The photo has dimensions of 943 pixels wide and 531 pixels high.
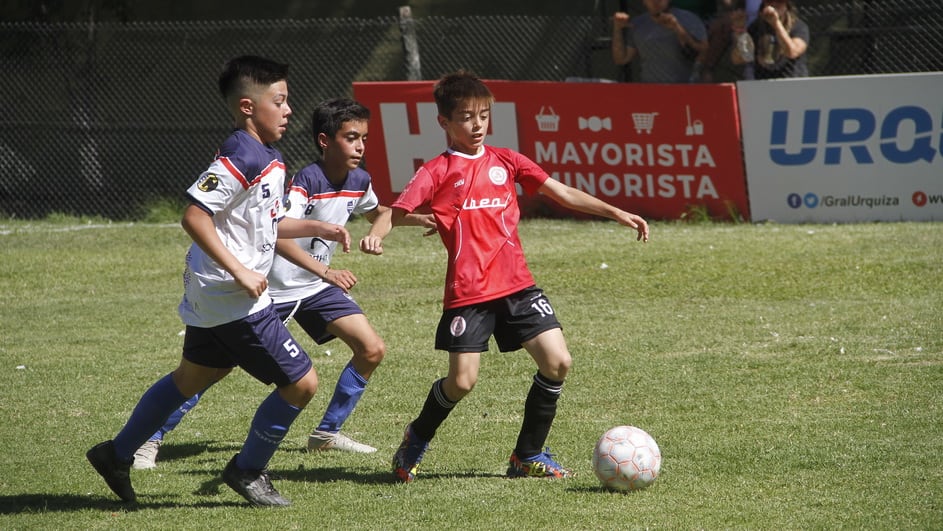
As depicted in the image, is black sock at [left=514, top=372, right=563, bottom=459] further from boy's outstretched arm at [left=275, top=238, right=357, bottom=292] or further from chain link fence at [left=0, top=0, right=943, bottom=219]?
chain link fence at [left=0, top=0, right=943, bottom=219]

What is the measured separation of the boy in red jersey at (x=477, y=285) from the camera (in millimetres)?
5402

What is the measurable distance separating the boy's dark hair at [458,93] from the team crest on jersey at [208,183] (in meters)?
1.17

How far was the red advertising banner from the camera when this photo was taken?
12.8 m

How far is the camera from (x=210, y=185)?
189 inches

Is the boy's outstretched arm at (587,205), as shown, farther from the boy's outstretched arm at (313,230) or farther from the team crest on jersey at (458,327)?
the boy's outstretched arm at (313,230)

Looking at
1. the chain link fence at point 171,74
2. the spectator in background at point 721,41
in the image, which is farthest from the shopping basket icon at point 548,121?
the chain link fence at point 171,74

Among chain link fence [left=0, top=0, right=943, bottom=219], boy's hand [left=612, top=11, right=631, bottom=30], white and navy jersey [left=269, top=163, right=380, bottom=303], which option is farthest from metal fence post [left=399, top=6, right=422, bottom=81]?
white and navy jersey [left=269, top=163, right=380, bottom=303]

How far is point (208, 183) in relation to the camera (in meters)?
4.81

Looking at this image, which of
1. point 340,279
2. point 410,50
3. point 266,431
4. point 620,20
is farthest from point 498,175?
point 410,50

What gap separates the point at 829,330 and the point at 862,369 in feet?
3.72

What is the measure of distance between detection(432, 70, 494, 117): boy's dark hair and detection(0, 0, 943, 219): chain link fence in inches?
395

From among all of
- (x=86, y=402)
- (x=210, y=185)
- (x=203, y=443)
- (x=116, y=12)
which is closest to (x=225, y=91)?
(x=210, y=185)

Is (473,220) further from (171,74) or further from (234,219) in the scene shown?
(171,74)

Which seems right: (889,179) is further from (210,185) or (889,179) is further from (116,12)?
(116,12)
